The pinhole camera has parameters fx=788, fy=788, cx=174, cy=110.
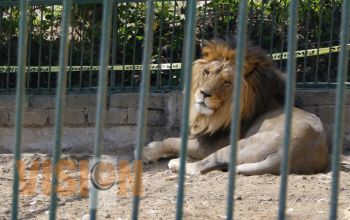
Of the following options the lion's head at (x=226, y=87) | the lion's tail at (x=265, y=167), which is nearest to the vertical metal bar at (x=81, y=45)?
the lion's head at (x=226, y=87)

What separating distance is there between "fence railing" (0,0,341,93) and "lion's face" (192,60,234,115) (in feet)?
4.00

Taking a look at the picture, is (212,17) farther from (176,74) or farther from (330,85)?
(330,85)

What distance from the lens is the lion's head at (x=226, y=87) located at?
6852 mm

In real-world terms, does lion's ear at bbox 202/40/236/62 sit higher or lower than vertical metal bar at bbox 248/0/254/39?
lower

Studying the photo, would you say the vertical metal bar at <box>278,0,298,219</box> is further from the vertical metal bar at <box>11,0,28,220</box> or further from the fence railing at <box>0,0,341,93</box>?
the fence railing at <box>0,0,341,93</box>

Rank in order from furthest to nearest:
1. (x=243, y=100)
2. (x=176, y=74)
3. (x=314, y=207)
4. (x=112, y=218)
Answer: (x=176, y=74) < (x=243, y=100) < (x=314, y=207) < (x=112, y=218)

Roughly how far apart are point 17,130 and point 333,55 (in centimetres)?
657

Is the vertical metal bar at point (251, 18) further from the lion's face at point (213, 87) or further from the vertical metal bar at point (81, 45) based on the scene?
the vertical metal bar at point (81, 45)

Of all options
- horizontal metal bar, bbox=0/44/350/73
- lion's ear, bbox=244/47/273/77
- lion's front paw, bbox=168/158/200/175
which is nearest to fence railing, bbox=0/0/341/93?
horizontal metal bar, bbox=0/44/350/73

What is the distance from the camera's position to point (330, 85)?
8062 millimetres

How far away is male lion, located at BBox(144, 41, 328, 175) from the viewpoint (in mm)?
6434

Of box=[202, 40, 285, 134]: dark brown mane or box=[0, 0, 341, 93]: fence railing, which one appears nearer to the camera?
box=[202, 40, 285, 134]: dark brown mane

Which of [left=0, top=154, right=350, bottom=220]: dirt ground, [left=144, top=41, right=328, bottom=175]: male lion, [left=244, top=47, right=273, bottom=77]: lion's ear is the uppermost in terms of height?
[left=244, top=47, right=273, bottom=77]: lion's ear

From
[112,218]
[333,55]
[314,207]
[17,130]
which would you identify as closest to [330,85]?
[333,55]
